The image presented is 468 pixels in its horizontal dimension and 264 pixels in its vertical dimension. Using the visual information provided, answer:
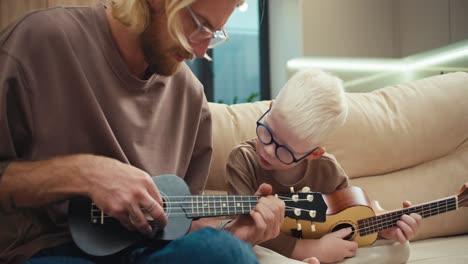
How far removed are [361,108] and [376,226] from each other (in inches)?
29.2

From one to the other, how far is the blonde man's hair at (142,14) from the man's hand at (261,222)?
43cm

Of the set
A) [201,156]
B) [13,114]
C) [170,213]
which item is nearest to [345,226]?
[201,156]

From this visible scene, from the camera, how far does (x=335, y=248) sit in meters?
1.42

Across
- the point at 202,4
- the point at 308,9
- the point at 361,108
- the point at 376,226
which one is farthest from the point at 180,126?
the point at 308,9

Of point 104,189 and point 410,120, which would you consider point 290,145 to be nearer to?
point 104,189

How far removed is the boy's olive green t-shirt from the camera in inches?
59.2

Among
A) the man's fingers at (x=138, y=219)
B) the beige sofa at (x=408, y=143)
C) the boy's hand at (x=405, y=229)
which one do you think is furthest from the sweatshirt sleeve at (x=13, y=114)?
the boy's hand at (x=405, y=229)

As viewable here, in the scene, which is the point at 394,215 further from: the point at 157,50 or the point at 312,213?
the point at 157,50

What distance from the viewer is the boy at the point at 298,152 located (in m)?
1.44

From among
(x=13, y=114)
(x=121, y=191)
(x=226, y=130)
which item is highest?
(x=13, y=114)

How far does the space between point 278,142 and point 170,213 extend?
1.49 ft

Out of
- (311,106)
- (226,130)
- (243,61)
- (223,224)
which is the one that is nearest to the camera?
(223,224)

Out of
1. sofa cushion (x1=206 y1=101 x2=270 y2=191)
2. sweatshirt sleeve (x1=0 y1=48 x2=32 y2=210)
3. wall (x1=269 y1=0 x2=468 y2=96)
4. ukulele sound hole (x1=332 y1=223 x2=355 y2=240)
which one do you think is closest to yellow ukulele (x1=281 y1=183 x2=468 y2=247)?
ukulele sound hole (x1=332 y1=223 x2=355 y2=240)

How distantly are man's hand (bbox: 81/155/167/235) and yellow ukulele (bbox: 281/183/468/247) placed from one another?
1.75 feet
